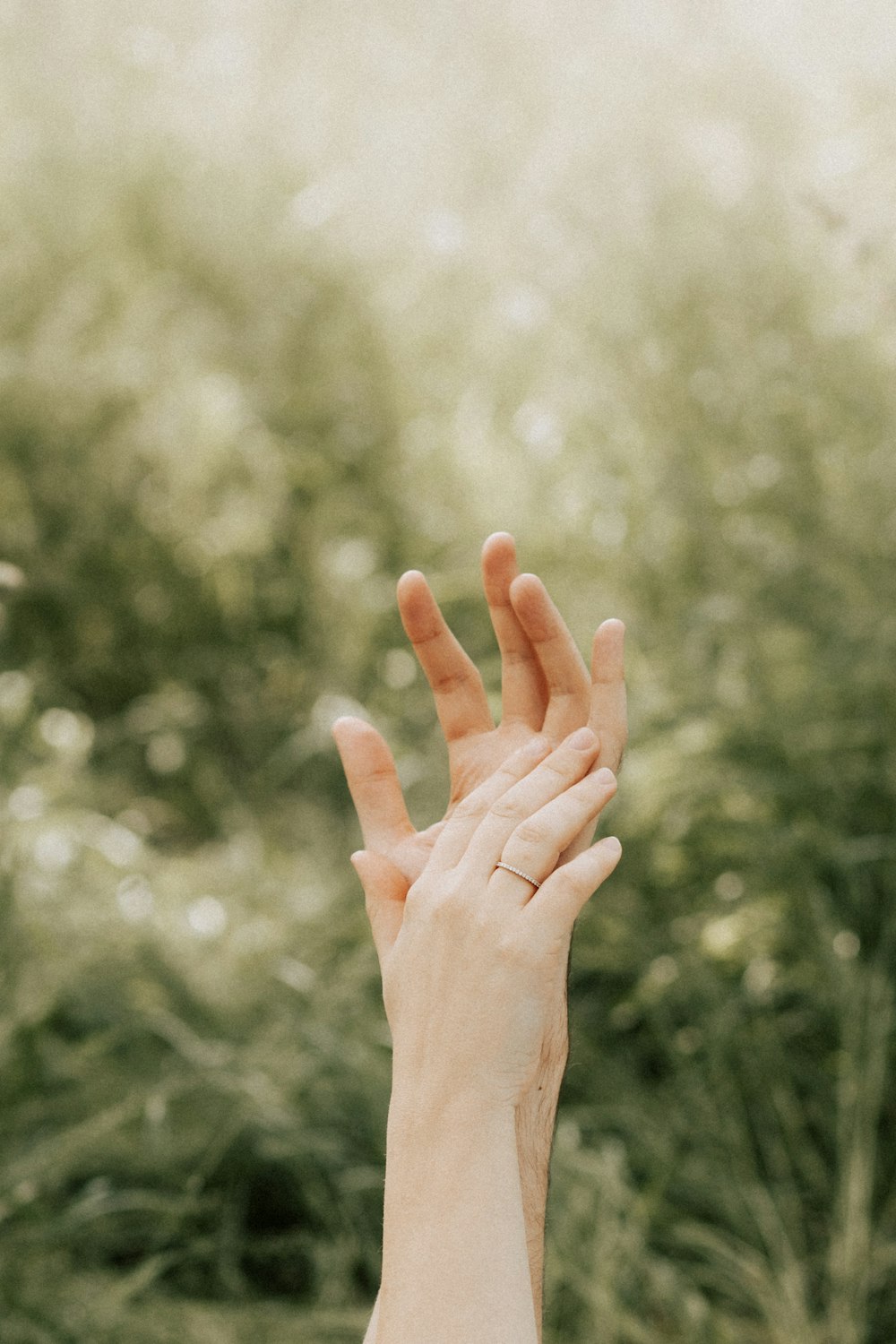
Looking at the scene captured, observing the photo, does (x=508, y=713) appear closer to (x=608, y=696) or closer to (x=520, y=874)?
(x=608, y=696)

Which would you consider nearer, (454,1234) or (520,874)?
(454,1234)

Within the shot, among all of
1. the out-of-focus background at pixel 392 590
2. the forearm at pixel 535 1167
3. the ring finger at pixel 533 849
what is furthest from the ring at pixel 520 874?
the out-of-focus background at pixel 392 590

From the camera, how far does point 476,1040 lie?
1006 mm

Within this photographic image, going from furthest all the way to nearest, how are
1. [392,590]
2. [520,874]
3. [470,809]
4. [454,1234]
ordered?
[392,590]
[470,809]
[520,874]
[454,1234]

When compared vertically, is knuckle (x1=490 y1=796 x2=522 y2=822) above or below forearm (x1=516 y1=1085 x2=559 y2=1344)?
above

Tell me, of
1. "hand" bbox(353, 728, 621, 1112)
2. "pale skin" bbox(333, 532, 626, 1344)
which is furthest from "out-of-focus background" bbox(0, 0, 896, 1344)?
"hand" bbox(353, 728, 621, 1112)

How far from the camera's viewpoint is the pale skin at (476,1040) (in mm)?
919

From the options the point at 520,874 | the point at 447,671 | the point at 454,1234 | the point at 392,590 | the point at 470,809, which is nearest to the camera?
the point at 454,1234

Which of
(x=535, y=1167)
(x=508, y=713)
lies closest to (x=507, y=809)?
(x=508, y=713)

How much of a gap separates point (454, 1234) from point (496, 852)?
34cm

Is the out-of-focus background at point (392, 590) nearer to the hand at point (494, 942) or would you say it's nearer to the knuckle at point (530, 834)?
the hand at point (494, 942)

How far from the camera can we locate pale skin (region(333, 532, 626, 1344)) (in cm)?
120

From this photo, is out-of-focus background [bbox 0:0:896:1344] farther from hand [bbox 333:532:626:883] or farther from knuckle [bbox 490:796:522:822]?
knuckle [bbox 490:796:522:822]

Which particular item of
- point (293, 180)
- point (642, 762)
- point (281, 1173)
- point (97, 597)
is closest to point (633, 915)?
point (642, 762)
